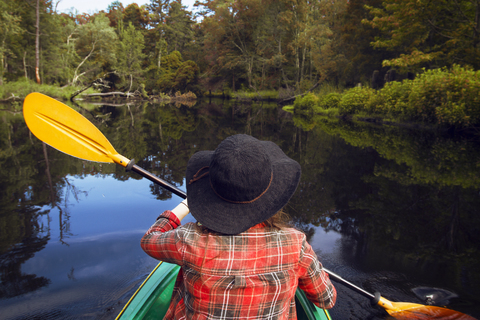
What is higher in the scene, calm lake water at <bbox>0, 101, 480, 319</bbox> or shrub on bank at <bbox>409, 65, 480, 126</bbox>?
shrub on bank at <bbox>409, 65, 480, 126</bbox>

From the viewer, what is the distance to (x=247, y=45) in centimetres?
2798

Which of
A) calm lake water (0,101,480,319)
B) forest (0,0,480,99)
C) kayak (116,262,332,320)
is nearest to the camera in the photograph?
kayak (116,262,332,320)

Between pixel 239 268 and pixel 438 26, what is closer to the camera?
pixel 239 268

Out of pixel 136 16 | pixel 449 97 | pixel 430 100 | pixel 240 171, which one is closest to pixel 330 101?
pixel 430 100

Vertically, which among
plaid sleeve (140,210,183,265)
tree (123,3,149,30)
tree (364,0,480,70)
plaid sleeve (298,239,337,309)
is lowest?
plaid sleeve (298,239,337,309)

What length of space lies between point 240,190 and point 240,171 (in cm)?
6

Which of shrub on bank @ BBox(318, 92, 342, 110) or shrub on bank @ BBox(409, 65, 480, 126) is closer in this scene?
shrub on bank @ BBox(409, 65, 480, 126)

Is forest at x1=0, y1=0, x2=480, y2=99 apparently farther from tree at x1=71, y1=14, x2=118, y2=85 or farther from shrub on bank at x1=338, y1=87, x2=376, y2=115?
shrub on bank at x1=338, y1=87, x2=376, y2=115

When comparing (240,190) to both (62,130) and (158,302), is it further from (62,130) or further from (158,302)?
(62,130)

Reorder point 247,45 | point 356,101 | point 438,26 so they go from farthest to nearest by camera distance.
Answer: point 247,45 → point 356,101 → point 438,26

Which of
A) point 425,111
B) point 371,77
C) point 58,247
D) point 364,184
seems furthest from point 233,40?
point 58,247

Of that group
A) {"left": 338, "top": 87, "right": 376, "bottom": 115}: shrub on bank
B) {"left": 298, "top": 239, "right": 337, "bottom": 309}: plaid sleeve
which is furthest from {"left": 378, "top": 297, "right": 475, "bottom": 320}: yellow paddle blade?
{"left": 338, "top": 87, "right": 376, "bottom": 115}: shrub on bank

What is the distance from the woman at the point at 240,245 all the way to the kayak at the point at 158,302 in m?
0.57

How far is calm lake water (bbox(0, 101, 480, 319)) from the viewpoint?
2320 millimetres
